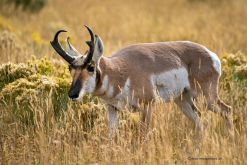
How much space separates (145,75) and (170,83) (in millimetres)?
437

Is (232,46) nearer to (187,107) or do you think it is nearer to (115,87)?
(187,107)

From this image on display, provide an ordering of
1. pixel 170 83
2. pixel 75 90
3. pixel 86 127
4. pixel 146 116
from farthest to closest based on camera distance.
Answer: pixel 170 83 → pixel 86 127 → pixel 146 116 → pixel 75 90

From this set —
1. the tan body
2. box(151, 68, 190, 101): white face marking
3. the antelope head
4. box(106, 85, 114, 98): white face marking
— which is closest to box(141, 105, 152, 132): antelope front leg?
the tan body

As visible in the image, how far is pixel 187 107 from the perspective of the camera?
9.44m

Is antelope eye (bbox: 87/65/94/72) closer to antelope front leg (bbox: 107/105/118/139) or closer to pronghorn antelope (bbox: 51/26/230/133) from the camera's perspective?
pronghorn antelope (bbox: 51/26/230/133)

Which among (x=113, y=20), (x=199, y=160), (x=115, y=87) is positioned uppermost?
(x=113, y=20)

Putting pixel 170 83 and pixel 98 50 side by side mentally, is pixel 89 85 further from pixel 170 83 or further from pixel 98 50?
pixel 170 83

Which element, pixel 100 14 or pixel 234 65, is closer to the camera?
pixel 234 65

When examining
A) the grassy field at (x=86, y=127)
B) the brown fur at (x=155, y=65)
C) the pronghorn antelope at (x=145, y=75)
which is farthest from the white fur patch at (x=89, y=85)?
the grassy field at (x=86, y=127)

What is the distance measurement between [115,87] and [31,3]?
15037 millimetres

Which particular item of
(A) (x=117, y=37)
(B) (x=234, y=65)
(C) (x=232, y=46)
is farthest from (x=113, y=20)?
(B) (x=234, y=65)

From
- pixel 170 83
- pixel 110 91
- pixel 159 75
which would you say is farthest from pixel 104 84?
pixel 170 83

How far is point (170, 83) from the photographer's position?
8.91 m

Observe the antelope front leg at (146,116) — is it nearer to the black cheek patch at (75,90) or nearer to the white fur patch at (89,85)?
the white fur patch at (89,85)
